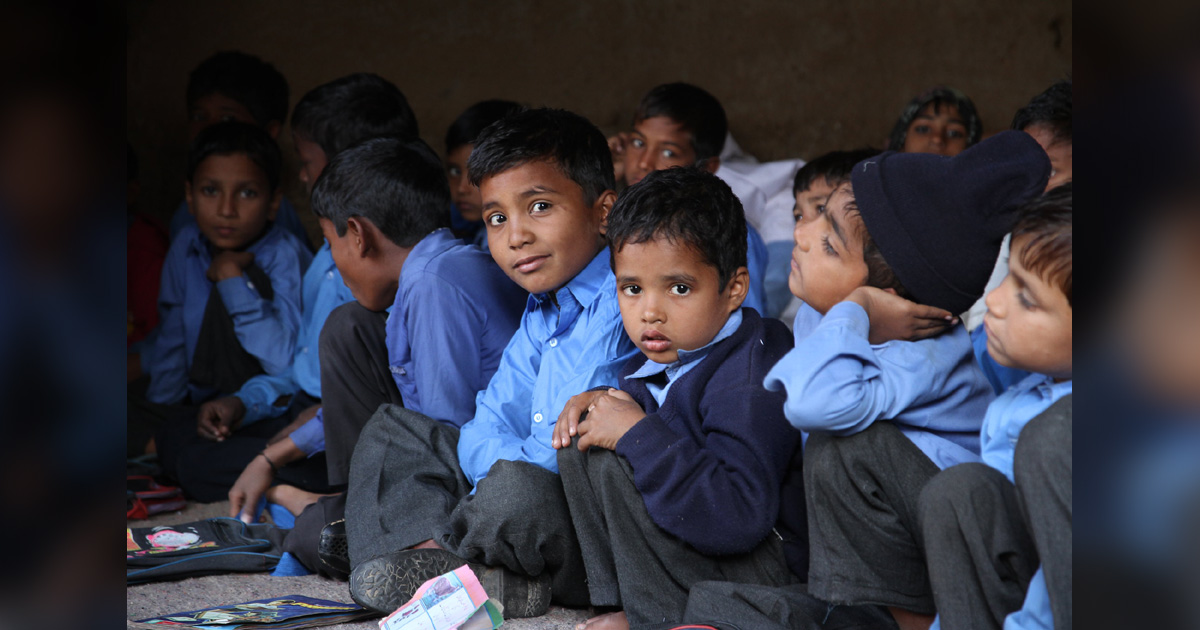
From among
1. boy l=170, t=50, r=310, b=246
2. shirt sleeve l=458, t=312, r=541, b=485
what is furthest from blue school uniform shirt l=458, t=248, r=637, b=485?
boy l=170, t=50, r=310, b=246

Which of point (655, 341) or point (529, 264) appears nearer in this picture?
point (655, 341)

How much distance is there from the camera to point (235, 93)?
14.7 feet

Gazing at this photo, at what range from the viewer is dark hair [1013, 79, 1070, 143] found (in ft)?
8.09

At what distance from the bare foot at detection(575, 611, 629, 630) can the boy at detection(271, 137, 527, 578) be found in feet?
2.21

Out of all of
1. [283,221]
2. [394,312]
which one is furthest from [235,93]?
[394,312]

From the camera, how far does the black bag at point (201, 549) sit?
2.64m

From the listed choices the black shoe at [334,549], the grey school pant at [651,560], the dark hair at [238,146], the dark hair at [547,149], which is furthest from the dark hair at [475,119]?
the grey school pant at [651,560]

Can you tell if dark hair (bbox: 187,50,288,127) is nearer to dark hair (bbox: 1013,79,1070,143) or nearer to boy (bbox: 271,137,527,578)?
boy (bbox: 271,137,527,578)

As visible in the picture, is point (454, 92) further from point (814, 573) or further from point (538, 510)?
point (814, 573)

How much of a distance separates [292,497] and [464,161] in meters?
1.40

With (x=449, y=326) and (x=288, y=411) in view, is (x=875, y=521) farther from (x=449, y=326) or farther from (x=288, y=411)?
(x=288, y=411)

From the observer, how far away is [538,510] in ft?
7.20
